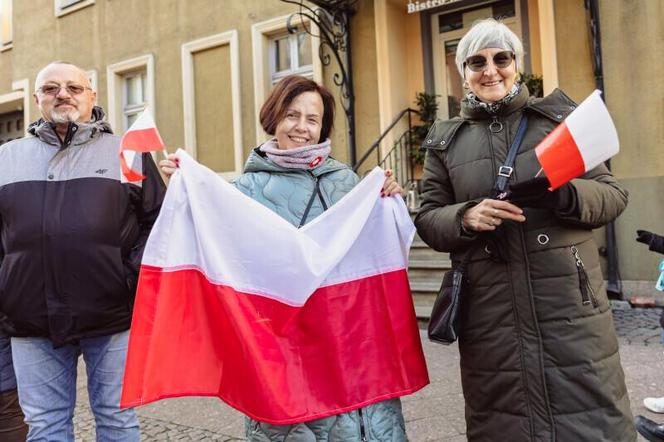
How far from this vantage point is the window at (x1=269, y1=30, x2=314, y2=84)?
8930 millimetres

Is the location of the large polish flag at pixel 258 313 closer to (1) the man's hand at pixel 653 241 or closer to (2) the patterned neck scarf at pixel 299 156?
(2) the patterned neck scarf at pixel 299 156

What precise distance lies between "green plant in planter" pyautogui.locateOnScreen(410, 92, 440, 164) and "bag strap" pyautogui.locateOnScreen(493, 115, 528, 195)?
608 centimetres

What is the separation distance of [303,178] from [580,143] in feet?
3.27

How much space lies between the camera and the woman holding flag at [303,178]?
79.7 inches

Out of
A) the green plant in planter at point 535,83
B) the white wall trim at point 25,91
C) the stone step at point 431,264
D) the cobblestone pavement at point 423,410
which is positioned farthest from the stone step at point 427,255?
the white wall trim at point 25,91

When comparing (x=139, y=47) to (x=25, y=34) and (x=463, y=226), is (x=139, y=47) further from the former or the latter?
(x=463, y=226)

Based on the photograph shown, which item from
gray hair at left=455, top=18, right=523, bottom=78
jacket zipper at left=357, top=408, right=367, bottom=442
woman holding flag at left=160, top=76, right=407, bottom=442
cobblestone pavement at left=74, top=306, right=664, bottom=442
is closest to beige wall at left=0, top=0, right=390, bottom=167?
cobblestone pavement at left=74, top=306, right=664, bottom=442

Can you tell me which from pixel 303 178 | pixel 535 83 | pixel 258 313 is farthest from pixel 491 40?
pixel 535 83

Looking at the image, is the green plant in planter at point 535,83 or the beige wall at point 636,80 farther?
the green plant in planter at point 535,83

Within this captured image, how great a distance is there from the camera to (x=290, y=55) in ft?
29.8

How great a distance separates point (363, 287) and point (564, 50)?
5.57m

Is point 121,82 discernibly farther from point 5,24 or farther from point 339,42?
point 339,42

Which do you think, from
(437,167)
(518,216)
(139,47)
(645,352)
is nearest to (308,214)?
(437,167)

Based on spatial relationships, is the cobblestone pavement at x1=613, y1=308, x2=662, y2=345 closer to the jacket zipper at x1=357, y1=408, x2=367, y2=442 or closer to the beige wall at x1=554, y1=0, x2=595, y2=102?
the beige wall at x1=554, y1=0, x2=595, y2=102
